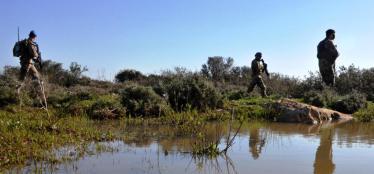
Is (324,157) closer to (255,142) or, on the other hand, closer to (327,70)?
(255,142)

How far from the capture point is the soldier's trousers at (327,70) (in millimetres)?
19092

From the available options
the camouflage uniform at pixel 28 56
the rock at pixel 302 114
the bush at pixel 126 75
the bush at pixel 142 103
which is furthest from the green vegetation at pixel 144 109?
the bush at pixel 126 75

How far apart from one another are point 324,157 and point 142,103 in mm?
7775

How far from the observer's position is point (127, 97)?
51.7ft

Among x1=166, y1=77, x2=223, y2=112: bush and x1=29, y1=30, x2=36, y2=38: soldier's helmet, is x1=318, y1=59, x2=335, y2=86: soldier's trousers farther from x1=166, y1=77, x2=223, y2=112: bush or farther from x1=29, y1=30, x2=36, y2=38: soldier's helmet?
x1=29, y1=30, x2=36, y2=38: soldier's helmet

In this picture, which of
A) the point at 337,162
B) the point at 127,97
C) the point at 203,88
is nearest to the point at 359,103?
the point at 203,88

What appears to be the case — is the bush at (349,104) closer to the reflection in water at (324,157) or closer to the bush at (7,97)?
the reflection in water at (324,157)

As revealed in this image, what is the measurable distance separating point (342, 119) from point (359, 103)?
2193 mm

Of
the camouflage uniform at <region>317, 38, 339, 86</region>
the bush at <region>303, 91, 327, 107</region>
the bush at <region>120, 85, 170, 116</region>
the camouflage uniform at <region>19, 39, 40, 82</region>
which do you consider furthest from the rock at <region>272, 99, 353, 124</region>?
the camouflage uniform at <region>19, 39, 40, 82</region>

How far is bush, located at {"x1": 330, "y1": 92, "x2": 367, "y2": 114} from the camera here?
17484 millimetres

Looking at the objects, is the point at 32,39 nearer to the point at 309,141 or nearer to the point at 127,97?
the point at 127,97

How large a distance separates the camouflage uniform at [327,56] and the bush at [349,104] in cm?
161

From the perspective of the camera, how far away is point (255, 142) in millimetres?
10211

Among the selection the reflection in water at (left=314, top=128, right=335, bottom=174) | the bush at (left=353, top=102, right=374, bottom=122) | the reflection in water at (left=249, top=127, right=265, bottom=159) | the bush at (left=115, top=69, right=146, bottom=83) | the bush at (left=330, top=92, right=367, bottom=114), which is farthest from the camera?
the bush at (left=115, top=69, right=146, bottom=83)
